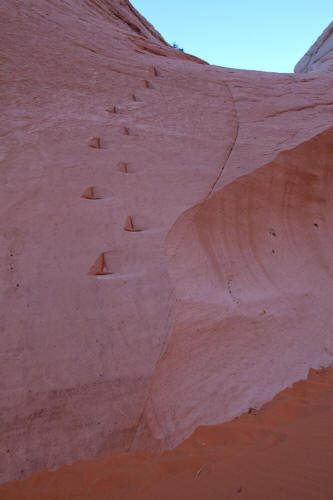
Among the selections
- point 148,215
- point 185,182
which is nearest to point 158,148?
point 185,182

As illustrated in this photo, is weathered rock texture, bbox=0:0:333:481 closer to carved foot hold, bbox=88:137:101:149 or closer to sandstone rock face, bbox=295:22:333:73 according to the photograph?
carved foot hold, bbox=88:137:101:149

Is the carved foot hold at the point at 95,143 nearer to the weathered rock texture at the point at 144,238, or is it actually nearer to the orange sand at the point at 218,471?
the weathered rock texture at the point at 144,238

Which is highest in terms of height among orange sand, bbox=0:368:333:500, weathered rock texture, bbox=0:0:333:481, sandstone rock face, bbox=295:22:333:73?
sandstone rock face, bbox=295:22:333:73

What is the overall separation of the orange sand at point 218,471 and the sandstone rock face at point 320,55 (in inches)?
395

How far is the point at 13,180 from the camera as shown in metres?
2.35

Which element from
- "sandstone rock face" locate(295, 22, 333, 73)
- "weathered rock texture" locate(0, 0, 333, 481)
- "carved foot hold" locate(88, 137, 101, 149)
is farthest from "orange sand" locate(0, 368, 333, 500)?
"sandstone rock face" locate(295, 22, 333, 73)

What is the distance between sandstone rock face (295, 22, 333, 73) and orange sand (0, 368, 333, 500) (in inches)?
395

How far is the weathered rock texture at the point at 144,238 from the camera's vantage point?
178 cm

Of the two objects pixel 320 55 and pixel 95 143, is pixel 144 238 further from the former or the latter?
pixel 320 55

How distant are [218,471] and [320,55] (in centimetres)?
1250

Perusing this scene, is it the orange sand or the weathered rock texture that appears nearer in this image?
the orange sand

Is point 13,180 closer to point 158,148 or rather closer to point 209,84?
point 158,148

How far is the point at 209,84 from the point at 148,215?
2103 mm

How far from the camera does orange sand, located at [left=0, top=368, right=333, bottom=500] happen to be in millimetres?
1414
